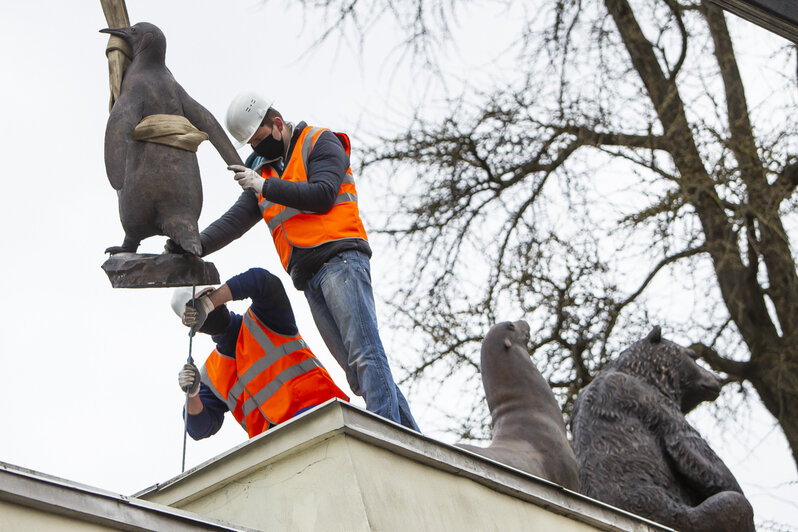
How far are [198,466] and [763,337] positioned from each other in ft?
23.2

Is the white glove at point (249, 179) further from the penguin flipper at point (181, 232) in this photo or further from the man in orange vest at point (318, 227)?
the penguin flipper at point (181, 232)

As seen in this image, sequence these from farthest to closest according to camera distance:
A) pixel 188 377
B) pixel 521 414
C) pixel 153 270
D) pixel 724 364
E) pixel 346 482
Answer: pixel 724 364
pixel 521 414
pixel 188 377
pixel 153 270
pixel 346 482

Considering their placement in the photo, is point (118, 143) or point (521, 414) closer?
point (118, 143)

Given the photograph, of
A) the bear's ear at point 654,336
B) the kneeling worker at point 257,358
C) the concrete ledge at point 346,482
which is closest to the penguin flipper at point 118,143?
the kneeling worker at point 257,358

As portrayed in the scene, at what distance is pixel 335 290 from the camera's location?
4.76 m

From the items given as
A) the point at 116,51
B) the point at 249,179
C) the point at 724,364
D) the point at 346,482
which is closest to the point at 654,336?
the point at 249,179

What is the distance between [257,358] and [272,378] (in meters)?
0.11

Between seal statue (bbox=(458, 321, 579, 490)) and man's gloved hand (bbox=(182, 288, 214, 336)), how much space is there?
1185 mm

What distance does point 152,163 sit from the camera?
14.7 ft

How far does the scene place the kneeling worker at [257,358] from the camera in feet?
16.3

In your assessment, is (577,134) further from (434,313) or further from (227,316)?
(227,316)

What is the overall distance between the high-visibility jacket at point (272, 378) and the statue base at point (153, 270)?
62 centimetres

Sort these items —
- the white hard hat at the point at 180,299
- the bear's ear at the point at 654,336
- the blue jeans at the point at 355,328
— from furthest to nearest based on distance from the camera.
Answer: the bear's ear at the point at 654,336 < the white hard hat at the point at 180,299 < the blue jeans at the point at 355,328

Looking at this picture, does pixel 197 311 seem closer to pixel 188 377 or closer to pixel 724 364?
pixel 188 377
